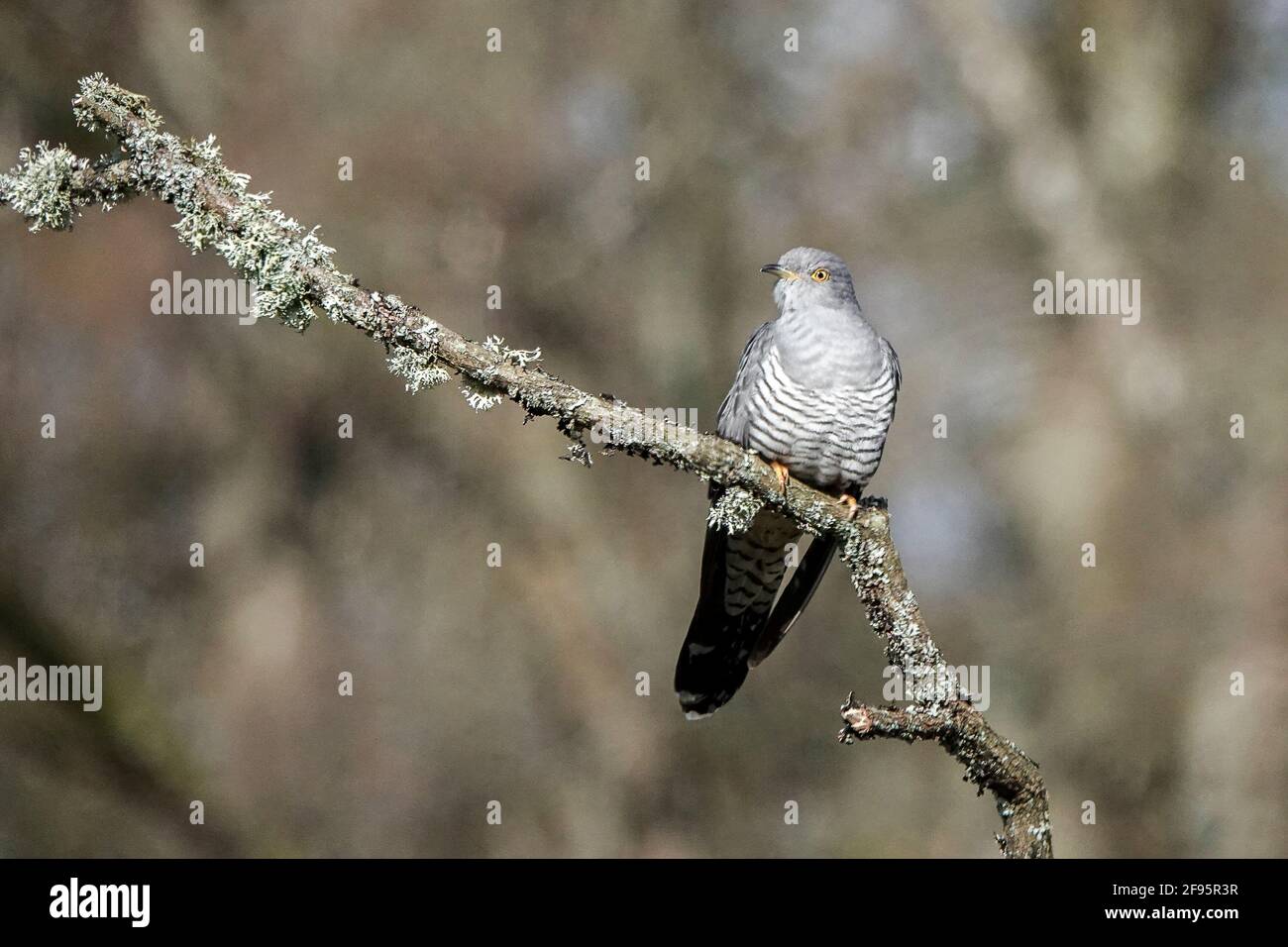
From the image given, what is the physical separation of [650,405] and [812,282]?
450 centimetres

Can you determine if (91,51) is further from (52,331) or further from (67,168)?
(67,168)

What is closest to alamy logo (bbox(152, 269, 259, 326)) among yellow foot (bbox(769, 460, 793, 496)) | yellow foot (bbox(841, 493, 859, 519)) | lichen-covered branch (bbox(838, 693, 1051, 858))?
yellow foot (bbox(769, 460, 793, 496))

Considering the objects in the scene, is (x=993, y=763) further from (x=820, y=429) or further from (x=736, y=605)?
(x=736, y=605)

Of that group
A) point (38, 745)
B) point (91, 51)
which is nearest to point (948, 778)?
point (38, 745)

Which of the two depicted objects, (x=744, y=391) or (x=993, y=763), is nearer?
(x=993, y=763)

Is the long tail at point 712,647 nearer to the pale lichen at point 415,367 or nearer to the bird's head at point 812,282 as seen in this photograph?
the bird's head at point 812,282

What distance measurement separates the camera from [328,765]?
875cm

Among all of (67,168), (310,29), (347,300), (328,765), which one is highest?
(310,29)

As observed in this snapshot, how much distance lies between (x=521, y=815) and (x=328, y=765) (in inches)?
56.8

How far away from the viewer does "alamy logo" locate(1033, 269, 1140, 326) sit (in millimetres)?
8328

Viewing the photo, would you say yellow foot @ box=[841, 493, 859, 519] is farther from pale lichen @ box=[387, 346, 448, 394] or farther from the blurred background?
the blurred background

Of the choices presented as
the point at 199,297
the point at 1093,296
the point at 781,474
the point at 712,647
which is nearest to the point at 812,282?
the point at 781,474
